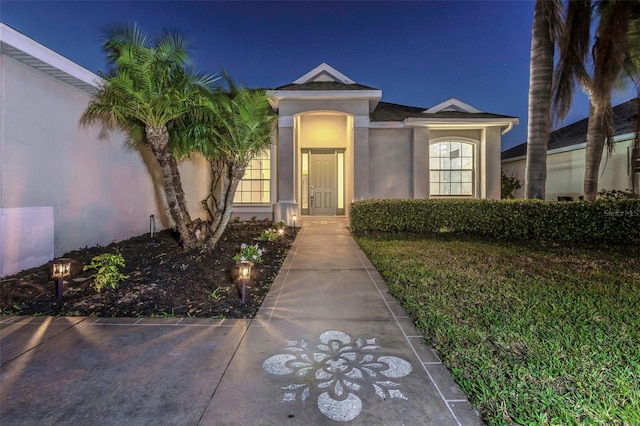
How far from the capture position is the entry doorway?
1308 centimetres

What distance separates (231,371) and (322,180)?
10762mm

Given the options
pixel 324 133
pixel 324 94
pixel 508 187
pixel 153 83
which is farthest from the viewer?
pixel 508 187

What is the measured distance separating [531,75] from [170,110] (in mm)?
10176

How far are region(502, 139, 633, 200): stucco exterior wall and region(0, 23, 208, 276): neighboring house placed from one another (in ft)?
52.6

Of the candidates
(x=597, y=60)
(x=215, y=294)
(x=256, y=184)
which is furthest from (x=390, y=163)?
(x=215, y=294)

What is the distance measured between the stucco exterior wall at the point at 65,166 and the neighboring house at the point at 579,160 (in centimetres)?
1555

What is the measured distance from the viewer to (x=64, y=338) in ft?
10.6

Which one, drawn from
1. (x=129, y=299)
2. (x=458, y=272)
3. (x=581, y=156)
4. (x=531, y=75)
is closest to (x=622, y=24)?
(x=531, y=75)

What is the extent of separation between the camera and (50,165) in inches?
226

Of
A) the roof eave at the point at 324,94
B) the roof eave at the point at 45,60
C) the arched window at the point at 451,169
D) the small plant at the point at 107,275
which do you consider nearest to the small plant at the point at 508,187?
the arched window at the point at 451,169

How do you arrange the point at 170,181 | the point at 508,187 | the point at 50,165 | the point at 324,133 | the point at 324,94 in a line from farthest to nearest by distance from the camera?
the point at 508,187
the point at 324,133
the point at 324,94
the point at 170,181
the point at 50,165

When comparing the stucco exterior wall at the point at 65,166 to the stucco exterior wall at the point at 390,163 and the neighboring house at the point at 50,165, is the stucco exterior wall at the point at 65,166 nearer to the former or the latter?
the neighboring house at the point at 50,165

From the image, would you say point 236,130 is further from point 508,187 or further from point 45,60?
point 508,187

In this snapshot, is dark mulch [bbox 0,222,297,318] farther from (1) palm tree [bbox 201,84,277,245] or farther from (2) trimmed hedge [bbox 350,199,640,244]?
(2) trimmed hedge [bbox 350,199,640,244]
